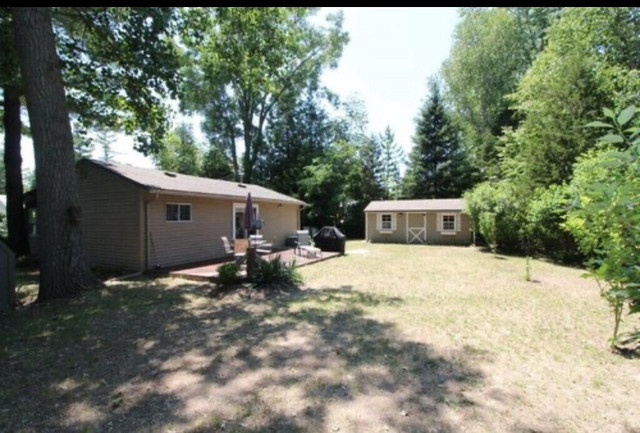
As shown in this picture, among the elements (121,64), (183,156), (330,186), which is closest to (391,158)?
(330,186)

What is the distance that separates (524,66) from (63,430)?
3384 cm

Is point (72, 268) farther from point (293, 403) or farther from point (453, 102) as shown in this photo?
point (453, 102)

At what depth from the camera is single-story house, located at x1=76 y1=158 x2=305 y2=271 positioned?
1080 centimetres

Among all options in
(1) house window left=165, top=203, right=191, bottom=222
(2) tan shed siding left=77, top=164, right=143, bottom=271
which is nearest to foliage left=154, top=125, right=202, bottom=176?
(2) tan shed siding left=77, top=164, right=143, bottom=271

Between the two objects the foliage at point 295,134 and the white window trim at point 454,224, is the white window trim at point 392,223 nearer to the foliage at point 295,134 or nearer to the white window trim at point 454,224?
the white window trim at point 454,224

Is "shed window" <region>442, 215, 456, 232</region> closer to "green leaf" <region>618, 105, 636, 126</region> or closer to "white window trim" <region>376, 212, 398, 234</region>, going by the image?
"white window trim" <region>376, 212, 398, 234</region>

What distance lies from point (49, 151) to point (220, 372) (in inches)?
239

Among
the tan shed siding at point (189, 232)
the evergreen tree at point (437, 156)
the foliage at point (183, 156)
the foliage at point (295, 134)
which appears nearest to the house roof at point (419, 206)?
the evergreen tree at point (437, 156)

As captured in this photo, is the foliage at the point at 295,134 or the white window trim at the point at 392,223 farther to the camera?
the foliage at the point at 295,134

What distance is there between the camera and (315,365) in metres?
4.32

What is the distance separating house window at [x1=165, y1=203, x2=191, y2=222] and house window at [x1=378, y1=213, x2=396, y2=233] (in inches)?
556

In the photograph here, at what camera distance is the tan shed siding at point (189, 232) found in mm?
11078

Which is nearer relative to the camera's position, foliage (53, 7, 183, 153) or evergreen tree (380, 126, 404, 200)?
foliage (53, 7, 183, 153)

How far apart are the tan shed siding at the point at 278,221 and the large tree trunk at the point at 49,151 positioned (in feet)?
31.4
